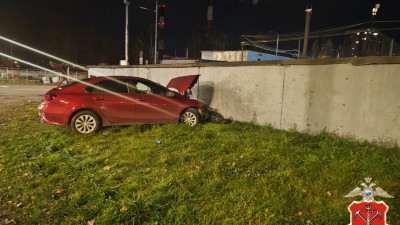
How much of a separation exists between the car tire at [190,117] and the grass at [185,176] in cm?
102

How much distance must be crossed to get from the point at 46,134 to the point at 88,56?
61.5m

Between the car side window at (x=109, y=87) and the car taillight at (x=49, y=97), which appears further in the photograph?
the car side window at (x=109, y=87)

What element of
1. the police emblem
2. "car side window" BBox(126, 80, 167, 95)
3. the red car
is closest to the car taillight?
the red car

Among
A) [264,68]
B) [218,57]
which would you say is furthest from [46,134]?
[218,57]

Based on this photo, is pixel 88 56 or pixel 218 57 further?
pixel 88 56

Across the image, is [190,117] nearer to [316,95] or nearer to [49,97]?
[316,95]

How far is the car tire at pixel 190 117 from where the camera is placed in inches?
284

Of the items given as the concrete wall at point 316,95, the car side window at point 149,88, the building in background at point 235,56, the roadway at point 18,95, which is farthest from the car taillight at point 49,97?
the building in background at point 235,56

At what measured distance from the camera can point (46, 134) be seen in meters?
6.13

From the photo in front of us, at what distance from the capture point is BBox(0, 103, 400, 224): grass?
9.40 feet

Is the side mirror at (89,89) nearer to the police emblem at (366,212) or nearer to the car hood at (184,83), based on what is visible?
the car hood at (184,83)

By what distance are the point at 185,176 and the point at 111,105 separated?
3336 mm

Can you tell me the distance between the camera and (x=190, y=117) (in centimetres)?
727

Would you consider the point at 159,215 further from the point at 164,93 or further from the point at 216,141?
the point at 164,93
